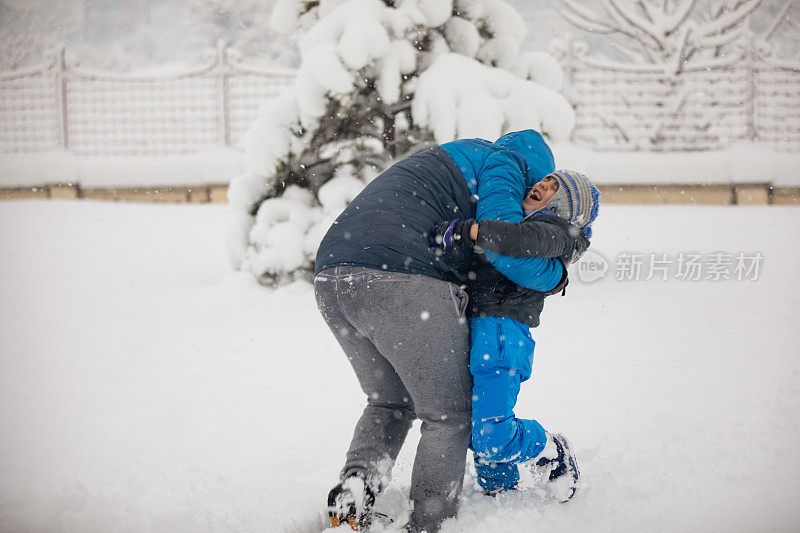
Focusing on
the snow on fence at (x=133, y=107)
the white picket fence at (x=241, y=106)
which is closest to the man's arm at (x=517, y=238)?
the snow on fence at (x=133, y=107)

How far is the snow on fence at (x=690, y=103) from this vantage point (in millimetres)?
10500

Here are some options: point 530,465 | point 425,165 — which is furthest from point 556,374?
point 425,165

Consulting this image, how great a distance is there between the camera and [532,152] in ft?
6.06

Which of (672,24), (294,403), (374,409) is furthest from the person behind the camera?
(672,24)

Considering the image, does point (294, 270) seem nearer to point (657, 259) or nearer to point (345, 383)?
point (345, 383)

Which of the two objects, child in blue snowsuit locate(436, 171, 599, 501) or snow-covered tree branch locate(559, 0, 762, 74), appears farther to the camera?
snow-covered tree branch locate(559, 0, 762, 74)

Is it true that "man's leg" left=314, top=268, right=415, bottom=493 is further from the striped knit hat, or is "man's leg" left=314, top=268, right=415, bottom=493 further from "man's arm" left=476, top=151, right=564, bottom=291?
the striped knit hat

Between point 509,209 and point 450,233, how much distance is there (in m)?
0.17

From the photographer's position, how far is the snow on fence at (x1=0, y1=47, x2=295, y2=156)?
1055 centimetres

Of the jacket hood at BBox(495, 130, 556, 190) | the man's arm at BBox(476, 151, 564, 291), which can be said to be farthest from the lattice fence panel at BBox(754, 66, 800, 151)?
the man's arm at BBox(476, 151, 564, 291)

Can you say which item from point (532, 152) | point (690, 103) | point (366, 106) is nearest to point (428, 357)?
point (532, 152)

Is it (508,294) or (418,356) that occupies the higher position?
(508,294)

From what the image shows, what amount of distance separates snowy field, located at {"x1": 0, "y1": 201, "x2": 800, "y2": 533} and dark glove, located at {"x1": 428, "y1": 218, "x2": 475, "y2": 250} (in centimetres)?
89

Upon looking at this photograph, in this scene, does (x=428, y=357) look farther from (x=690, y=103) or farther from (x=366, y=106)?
(x=690, y=103)
